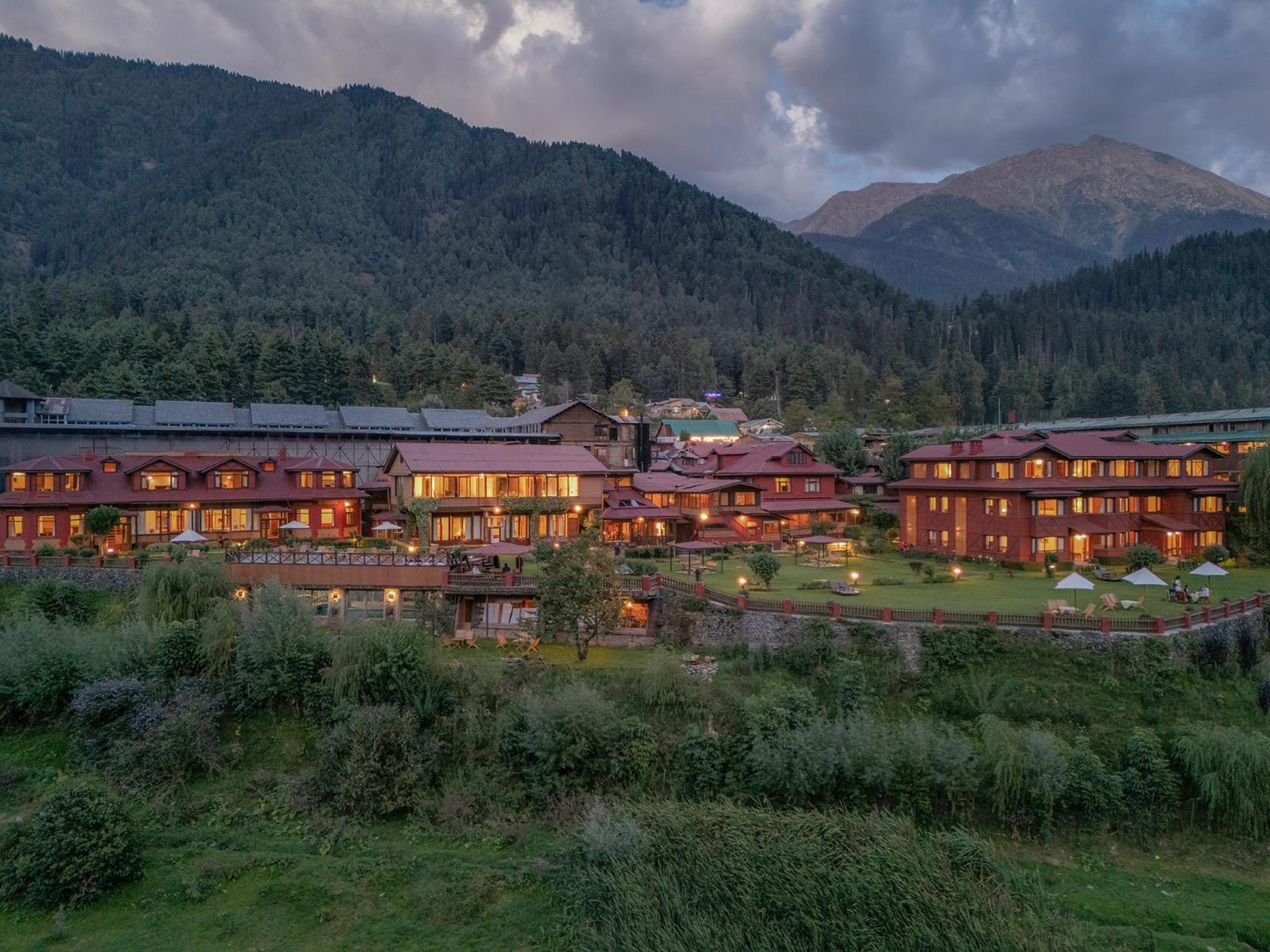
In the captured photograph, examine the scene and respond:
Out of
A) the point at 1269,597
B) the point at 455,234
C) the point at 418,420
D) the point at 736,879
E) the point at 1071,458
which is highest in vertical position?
the point at 455,234

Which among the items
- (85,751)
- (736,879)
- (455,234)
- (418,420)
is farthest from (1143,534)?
(455,234)

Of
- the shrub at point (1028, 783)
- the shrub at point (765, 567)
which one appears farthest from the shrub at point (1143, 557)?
the shrub at point (1028, 783)

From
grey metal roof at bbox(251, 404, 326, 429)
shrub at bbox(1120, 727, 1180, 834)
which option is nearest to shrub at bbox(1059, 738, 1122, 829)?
shrub at bbox(1120, 727, 1180, 834)

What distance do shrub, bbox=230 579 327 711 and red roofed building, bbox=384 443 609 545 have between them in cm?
1704

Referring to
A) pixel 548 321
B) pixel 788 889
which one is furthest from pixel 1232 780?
pixel 548 321

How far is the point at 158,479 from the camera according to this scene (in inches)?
1713

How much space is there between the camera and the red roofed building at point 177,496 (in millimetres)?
39531

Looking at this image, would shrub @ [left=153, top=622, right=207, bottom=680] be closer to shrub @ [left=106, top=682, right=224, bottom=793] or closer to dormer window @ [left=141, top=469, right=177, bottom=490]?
shrub @ [left=106, top=682, right=224, bottom=793]

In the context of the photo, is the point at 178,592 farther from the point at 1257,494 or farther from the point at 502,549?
the point at 1257,494

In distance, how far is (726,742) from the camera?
22641mm

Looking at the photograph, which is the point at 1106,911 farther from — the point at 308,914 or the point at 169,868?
the point at 169,868

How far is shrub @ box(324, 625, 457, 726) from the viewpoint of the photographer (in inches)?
949

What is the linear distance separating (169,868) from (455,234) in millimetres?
199490

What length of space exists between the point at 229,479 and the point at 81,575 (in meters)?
13.3
